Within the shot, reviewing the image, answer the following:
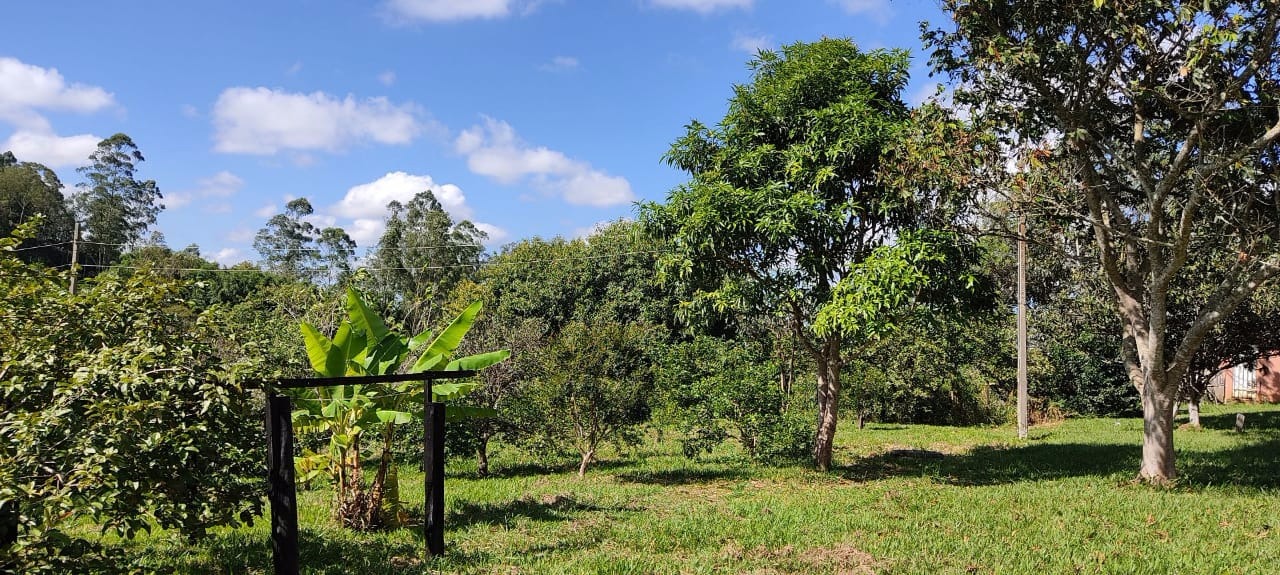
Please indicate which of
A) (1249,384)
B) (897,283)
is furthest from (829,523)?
(1249,384)

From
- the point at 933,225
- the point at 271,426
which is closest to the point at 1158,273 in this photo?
the point at 933,225

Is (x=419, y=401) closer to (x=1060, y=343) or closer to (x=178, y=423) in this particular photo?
(x=178, y=423)

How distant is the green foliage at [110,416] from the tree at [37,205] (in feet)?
161

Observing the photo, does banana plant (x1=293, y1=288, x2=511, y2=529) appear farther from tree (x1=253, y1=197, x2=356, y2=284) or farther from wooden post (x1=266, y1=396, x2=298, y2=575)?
tree (x1=253, y1=197, x2=356, y2=284)

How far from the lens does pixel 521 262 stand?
34.1 meters

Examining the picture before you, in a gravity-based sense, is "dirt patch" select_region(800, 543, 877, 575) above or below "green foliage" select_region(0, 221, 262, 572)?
below

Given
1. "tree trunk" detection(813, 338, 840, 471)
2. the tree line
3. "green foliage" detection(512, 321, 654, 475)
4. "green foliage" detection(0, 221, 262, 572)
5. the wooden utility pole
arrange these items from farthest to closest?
the wooden utility pole, "tree trunk" detection(813, 338, 840, 471), "green foliage" detection(512, 321, 654, 475), the tree line, "green foliage" detection(0, 221, 262, 572)

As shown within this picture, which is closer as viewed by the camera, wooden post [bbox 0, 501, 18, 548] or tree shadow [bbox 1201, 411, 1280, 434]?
wooden post [bbox 0, 501, 18, 548]

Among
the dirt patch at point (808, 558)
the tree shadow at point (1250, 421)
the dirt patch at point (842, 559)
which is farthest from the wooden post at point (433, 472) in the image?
the tree shadow at point (1250, 421)

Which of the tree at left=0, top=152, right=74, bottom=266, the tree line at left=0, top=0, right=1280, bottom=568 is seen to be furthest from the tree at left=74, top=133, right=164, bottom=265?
the tree line at left=0, top=0, right=1280, bottom=568

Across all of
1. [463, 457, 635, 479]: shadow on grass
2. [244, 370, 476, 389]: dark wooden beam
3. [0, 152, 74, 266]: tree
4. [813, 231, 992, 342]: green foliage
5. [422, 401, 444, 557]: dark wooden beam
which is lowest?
[463, 457, 635, 479]: shadow on grass

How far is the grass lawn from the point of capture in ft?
21.1

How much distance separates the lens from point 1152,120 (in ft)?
35.9

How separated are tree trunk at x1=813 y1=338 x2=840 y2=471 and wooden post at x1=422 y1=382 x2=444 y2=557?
7556 millimetres
